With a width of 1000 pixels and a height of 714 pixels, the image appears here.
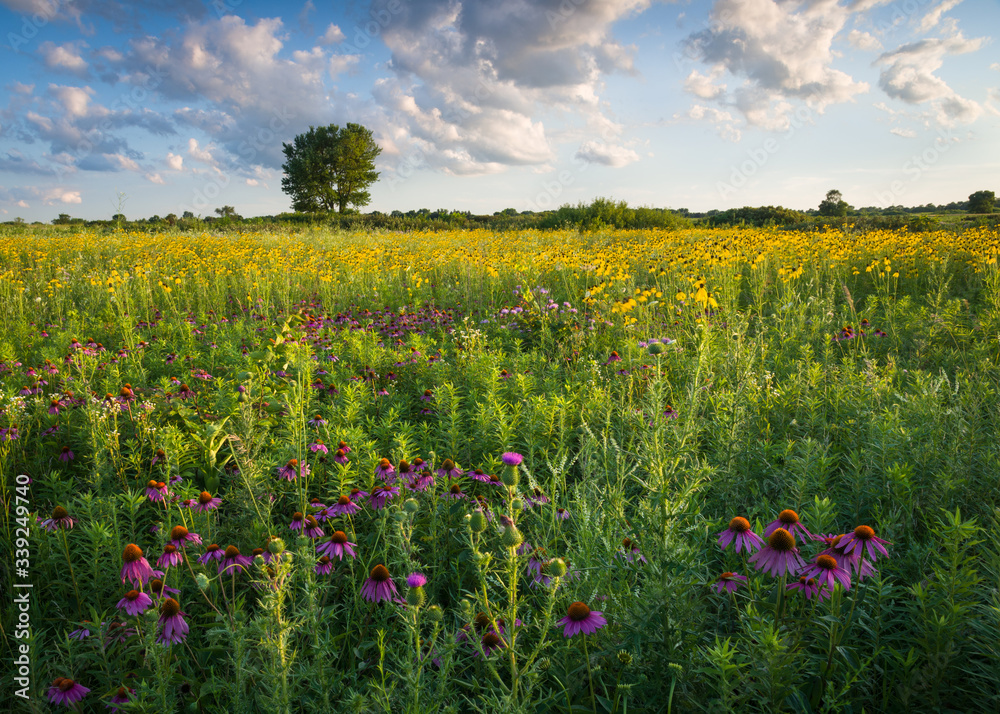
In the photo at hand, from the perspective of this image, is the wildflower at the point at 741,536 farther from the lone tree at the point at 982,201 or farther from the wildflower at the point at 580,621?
the lone tree at the point at 982,201

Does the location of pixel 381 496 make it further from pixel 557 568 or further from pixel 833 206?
pixel 833 206

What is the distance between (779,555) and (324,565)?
51.8 inches

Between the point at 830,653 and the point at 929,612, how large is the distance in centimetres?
42

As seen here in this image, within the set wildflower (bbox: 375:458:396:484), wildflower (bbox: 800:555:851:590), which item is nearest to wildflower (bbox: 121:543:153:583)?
wildflower (bbox: 375:458:396:484)

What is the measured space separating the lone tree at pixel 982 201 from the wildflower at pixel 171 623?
1222 inches

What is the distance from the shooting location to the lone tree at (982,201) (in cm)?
2195

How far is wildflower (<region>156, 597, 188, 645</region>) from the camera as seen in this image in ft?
4.32

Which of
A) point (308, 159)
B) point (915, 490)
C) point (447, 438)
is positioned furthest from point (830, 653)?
point (308, 159)

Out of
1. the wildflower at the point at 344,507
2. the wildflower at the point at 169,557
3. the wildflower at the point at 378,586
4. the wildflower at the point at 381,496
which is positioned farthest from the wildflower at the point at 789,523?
the wildflower at the point at 169,557

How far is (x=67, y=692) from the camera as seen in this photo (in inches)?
50.4

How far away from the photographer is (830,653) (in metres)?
1.14

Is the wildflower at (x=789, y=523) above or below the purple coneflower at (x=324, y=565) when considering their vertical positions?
above

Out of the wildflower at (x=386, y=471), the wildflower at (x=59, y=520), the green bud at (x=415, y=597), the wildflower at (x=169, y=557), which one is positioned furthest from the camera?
the wildflower at (x=386, y=471)

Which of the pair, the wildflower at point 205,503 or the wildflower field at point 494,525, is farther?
the wildflower at point 205,503
